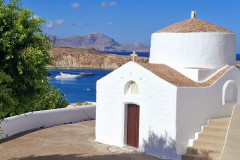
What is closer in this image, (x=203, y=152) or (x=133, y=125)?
(x=203, y=152)

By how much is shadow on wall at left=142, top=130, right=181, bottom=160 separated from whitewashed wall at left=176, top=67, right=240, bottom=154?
0.71 feet

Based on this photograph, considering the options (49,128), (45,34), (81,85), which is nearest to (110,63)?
(81,85)

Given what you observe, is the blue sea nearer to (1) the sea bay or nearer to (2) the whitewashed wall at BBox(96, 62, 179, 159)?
(1) the sea bay

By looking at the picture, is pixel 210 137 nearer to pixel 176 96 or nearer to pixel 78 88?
pixel 176 96

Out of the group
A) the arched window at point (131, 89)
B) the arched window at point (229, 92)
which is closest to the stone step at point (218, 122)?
the arched window at point (229, 92)

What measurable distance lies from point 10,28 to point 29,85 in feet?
4.71

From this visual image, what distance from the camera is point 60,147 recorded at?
1578 cm

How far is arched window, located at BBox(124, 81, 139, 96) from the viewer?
15531mm

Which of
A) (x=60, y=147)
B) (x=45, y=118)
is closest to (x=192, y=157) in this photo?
(x=60, y=147)

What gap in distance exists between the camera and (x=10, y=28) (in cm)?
947

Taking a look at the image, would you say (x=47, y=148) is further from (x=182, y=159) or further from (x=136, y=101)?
(x=182, y=159)

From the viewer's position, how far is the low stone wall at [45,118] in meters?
17.5

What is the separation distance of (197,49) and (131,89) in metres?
3.03

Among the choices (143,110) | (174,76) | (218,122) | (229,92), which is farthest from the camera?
(229,92)
